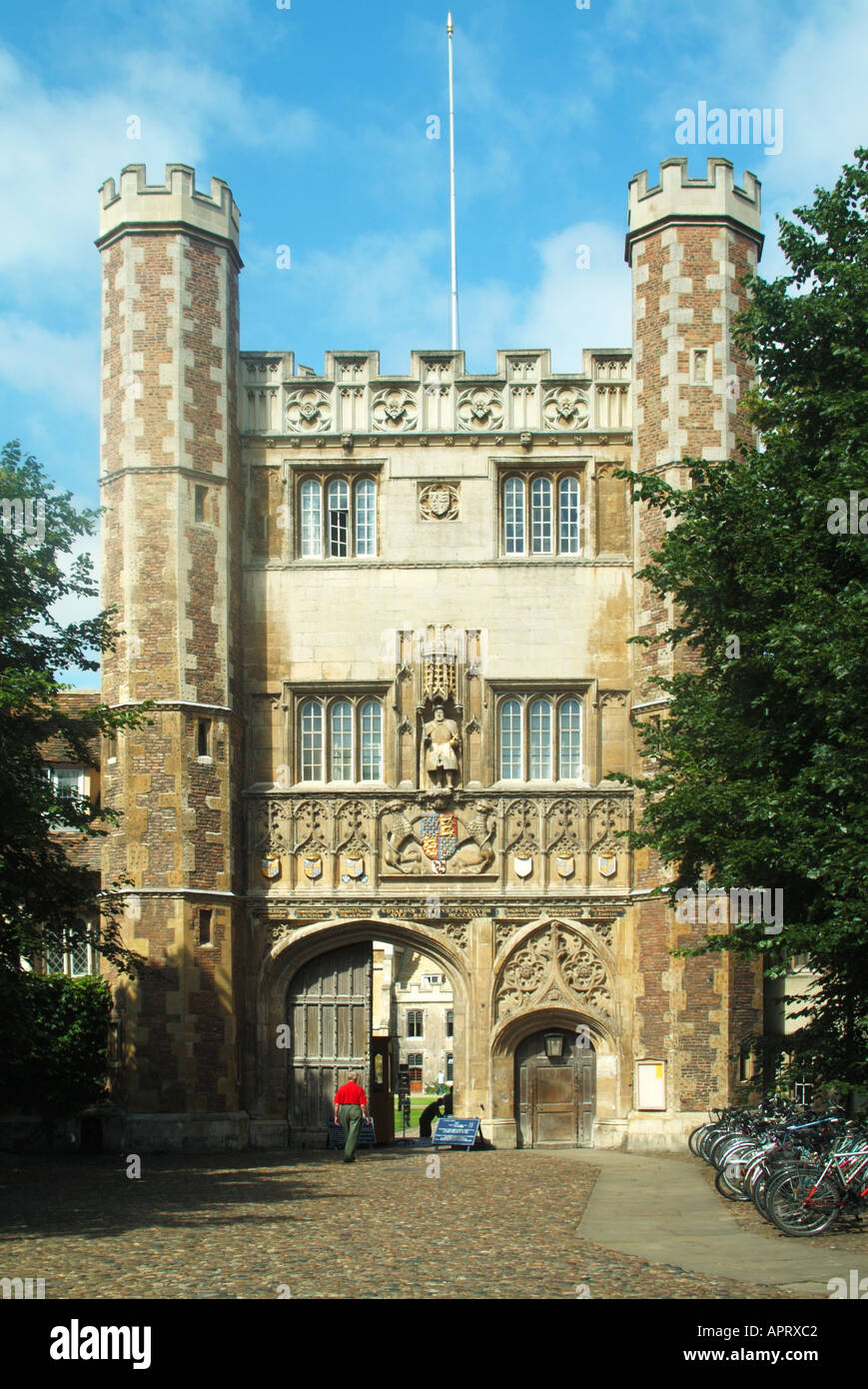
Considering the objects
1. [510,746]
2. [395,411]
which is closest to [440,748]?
[510,746]

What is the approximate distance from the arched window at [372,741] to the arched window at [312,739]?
75 cm

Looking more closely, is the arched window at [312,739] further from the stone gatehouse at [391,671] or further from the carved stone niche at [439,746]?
the carved stone niche at [439,746]

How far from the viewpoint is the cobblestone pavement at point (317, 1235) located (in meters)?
13.0

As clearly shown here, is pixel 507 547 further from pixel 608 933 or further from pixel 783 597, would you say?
pixel 783 597

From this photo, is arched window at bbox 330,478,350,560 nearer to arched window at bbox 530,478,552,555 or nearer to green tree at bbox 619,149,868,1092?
arched window at bbox 530,478,552,555

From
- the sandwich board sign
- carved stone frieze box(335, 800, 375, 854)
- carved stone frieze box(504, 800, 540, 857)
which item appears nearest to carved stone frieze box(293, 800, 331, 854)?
carved stone frieze box(335, 800, 375, 854)

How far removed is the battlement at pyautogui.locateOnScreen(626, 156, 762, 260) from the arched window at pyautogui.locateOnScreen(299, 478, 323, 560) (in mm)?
7289

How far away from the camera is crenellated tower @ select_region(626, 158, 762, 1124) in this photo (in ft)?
93.9

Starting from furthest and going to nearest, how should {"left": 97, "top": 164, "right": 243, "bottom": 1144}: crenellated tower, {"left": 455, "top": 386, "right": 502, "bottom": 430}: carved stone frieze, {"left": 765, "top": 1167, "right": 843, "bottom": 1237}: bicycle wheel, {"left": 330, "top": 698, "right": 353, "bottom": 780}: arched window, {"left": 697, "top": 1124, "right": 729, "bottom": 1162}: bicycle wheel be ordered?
{"left": 455, "top": 386, "right": 502, "bottom": 430}: carved stone frieze, {"left": 330, "top": 698, "right": 353, "bottom": 780}: arched window, {"left": 97, "top": 164, "right": 243, "bottom": 1144}: crenellated tower, {"left": 697, "top": 1124, "right": 729, "bottom": 1162}: bicycle wheel, {"left": 765, "top": 1167, "right": 843, "bottom": 1237}: bicycle wheel

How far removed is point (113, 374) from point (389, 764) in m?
8.29

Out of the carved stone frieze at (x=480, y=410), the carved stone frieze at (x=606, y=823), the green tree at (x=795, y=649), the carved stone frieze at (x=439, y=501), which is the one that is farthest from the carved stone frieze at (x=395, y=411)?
the green tree at (x=795, y=649)

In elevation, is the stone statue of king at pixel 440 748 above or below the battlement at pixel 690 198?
below

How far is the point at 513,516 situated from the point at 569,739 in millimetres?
4183

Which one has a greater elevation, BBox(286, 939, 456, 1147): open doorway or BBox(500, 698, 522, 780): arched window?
BBox(500, 698, 522, 780): arched window
